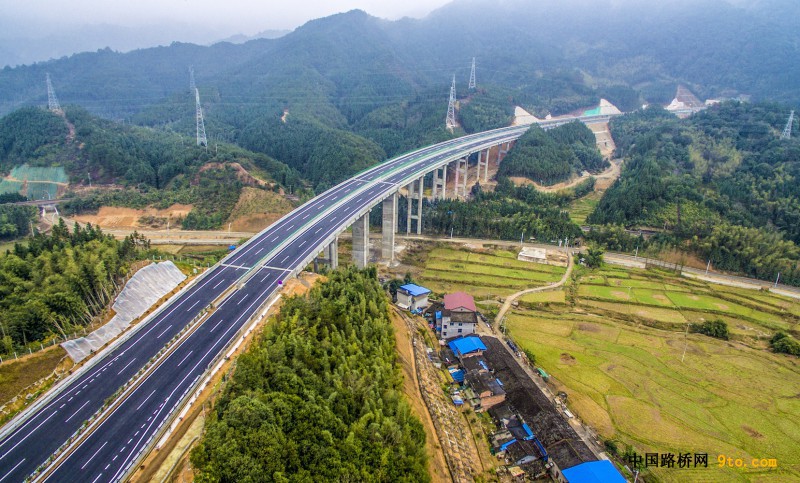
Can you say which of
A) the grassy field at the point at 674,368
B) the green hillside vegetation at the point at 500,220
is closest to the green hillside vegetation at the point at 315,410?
the grassy field at the point at 674,368

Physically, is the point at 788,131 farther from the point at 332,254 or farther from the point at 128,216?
the point at 128,216

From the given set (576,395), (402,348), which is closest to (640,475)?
(576,395)

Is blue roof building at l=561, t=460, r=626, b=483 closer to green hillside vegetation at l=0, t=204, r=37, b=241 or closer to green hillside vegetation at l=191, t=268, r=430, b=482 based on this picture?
green hillside vegetation at l=191, t=268, r=430, b=482

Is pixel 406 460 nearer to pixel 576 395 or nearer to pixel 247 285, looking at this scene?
pixel 576 395

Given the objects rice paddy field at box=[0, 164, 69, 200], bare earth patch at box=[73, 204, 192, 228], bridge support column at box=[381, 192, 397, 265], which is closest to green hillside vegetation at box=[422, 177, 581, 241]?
bridge support column at box=[381, 192, 397, 265]

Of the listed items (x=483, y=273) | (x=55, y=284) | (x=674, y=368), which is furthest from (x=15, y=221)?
(x=674, y=368)
